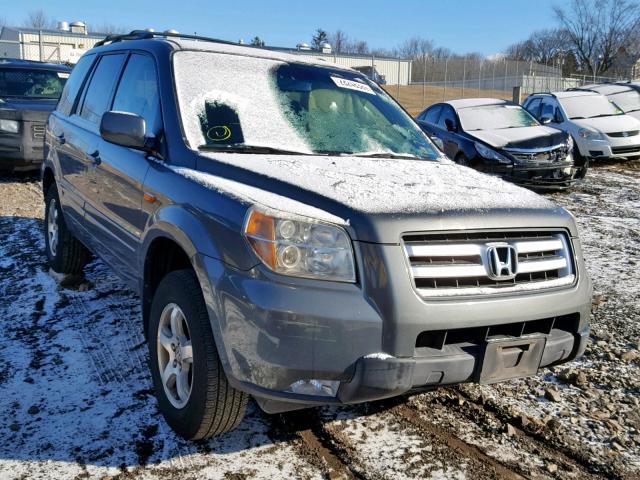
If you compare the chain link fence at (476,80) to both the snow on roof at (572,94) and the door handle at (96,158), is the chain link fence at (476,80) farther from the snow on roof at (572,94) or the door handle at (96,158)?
the door handle at (96,158)

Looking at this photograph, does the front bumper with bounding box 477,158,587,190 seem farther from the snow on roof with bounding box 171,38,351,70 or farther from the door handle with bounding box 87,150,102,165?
the door handle with bounding box 87,150,102,165

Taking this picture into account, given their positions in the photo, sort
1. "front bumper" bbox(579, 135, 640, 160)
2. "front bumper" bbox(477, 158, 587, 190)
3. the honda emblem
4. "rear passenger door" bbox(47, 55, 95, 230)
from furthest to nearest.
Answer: "front bumper" bbox(579, 135, 640, 160)
"front bumper" bbox(477, 158, 587, 190)
"rear passenger door" bbox(47, 55, 95, 230)
the honda emblem

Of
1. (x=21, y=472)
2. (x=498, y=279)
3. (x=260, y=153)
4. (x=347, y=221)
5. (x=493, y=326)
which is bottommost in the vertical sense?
(x=21, y=472)

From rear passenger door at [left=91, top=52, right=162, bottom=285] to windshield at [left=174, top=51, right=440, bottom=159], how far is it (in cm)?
24

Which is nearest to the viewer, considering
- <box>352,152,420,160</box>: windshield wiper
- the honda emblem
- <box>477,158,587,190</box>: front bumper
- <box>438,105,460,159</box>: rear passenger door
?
the honda emblem

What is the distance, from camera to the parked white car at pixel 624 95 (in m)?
16.5

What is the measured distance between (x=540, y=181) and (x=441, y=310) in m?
7.99

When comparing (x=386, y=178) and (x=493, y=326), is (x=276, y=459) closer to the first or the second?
(x=493, y=326)

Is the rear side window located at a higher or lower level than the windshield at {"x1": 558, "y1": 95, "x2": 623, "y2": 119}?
lower

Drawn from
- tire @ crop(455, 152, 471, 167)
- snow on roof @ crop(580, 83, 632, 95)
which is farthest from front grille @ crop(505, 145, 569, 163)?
snow on roof @ crop(580, 83, 632, 95)

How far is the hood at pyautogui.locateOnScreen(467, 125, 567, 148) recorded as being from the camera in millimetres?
9805

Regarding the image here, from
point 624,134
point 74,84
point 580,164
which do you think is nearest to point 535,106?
point 624,134

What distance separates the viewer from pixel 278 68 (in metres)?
3.83

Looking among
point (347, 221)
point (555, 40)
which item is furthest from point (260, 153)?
point (555, 40)
